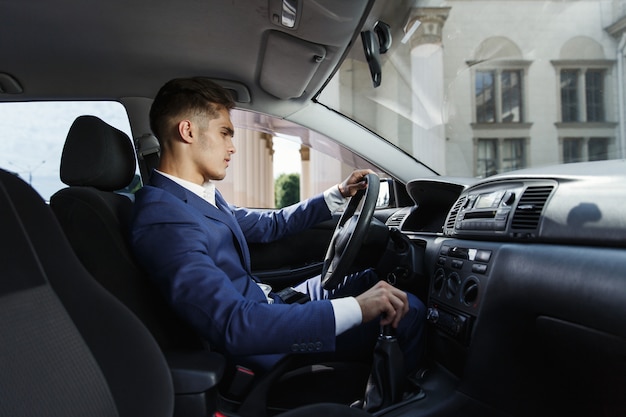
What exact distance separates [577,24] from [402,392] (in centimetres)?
2227

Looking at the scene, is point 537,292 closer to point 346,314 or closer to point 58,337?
point 346,314

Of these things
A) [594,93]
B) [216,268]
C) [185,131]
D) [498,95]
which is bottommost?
[216,268]

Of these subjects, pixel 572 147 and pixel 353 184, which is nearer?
pixel 353 184

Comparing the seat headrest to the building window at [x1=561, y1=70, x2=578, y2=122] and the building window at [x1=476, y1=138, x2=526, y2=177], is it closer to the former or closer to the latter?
the building window at [x1=476, y1=138, x2=526, y2=177]

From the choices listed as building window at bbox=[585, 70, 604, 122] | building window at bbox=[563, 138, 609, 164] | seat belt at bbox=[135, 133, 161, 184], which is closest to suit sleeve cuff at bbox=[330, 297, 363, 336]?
seat belt at bbox=[135, 133, 161, 184]

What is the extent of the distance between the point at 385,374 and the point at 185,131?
92 cm

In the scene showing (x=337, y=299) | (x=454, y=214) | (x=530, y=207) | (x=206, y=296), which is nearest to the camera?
(x=206, y=296)

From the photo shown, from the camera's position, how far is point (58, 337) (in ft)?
2.77

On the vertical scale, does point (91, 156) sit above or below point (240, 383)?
above

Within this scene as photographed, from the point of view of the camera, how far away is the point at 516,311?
1.25 m

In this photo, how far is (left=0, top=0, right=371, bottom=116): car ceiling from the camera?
5.46 feet

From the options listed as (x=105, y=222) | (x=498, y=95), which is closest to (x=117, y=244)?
(x=105, y=222)

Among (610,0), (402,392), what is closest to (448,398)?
(402,392)

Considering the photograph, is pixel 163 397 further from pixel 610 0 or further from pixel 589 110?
pixel 589 110
